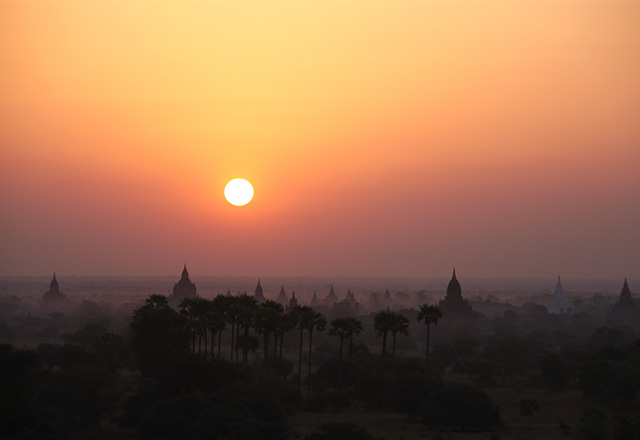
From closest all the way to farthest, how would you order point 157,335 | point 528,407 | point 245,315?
point 528,407 → point 245,315 → point 157,335

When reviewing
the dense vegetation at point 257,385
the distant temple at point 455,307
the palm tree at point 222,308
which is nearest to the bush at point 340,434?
the dense vegetation at point 257,385

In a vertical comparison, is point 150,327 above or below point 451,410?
above

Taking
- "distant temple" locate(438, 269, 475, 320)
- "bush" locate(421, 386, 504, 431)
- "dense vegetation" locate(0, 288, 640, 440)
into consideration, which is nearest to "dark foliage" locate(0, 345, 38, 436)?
"dense vegetation" locate(0, 288, 640, 440)

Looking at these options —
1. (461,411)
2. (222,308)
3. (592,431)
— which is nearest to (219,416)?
(461,411)

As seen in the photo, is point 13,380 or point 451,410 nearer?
point 13,380

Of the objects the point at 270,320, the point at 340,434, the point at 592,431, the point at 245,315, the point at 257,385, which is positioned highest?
the point at 245,315

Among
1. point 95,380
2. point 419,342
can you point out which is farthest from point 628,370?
point 419,342

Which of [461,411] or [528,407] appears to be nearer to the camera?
[461,411]

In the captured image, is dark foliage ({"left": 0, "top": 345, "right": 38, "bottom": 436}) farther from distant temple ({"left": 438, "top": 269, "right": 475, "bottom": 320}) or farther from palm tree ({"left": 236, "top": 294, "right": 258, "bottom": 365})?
distant temple ({"left": 438, "top": 269, "right": 475, "bottom": 320})

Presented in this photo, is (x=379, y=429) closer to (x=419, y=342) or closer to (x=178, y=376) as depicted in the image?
(x=178, y=376)

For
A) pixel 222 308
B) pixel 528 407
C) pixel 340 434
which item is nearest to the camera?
pixel 340 434

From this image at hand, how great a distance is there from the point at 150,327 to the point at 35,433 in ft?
89.6

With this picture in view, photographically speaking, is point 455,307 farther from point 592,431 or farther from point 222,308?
point 592,431

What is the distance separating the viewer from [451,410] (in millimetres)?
56094
